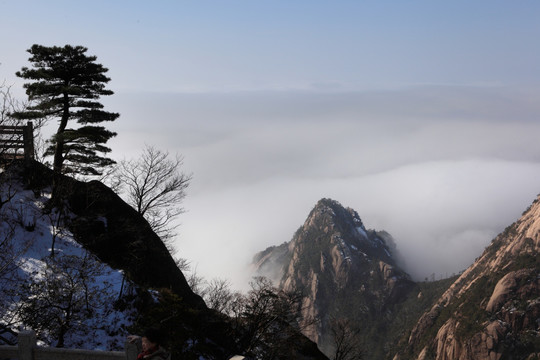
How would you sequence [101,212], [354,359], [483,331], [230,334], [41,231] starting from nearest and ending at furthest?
[41,231] < [230,334] < [101,212] < [354,359] < [483,331]

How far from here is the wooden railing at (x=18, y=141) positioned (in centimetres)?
2372

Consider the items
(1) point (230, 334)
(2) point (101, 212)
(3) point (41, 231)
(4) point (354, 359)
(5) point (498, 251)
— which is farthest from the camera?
(5) point (498, 251)

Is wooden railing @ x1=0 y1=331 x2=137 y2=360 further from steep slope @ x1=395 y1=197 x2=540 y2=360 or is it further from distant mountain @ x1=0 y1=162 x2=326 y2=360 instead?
steep slope @ x1=395 y1=197 x2=540 y2=360

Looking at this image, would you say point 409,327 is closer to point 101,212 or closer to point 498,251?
point 498,251

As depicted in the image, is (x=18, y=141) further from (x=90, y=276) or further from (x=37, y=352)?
(x=37, y=352)

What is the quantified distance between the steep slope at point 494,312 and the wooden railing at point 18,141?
134473 millimetres

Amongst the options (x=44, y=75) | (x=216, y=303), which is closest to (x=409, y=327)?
(x=216, y=303)

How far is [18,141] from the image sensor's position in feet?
78.9

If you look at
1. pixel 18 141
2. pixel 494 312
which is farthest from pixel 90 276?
pixel 494 312

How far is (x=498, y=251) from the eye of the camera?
18000cm

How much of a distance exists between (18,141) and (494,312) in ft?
490

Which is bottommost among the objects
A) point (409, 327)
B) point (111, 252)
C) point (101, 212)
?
point (409, 327)

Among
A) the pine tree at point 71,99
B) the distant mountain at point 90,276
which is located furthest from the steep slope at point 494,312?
the pine tree at point 71,99

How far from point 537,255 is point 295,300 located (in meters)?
152
